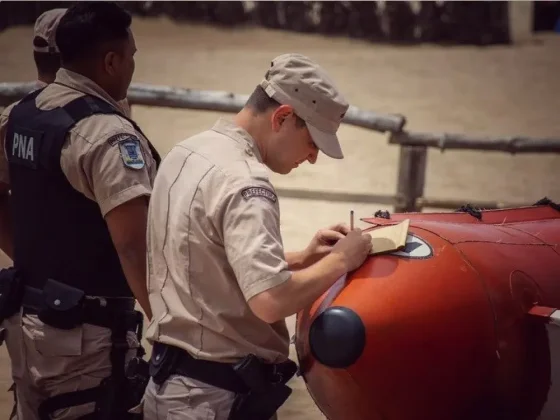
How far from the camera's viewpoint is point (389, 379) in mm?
2367

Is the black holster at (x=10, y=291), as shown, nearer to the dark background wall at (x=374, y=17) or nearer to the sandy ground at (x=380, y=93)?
the sandy ground at (x=380, y=93)

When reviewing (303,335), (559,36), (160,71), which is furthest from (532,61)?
(303,335)

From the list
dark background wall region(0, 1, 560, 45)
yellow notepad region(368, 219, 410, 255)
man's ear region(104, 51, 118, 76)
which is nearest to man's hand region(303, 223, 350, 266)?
yellow notepad region(368, 219, 410, 255)

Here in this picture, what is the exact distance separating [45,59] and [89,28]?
1.33 feet

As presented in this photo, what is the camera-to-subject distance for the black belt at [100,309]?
2.52 meters

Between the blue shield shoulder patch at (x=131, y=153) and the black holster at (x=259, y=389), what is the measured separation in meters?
0.60

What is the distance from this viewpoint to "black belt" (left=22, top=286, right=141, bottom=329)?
8.27ft

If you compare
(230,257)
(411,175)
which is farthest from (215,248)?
(411,175)

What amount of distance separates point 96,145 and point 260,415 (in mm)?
780

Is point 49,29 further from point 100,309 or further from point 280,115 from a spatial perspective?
point 280,115

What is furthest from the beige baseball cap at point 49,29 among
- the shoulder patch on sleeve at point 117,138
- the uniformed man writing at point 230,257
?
the uniformed man writing at point 230,257

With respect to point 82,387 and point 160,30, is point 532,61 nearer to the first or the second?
point 160,30

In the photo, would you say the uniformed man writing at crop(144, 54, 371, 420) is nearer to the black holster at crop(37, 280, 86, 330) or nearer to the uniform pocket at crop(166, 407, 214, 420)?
the uniform pocket at crop(166, 407, 214, 420)

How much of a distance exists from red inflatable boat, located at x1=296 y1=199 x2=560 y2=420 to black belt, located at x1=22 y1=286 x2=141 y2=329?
46cm
